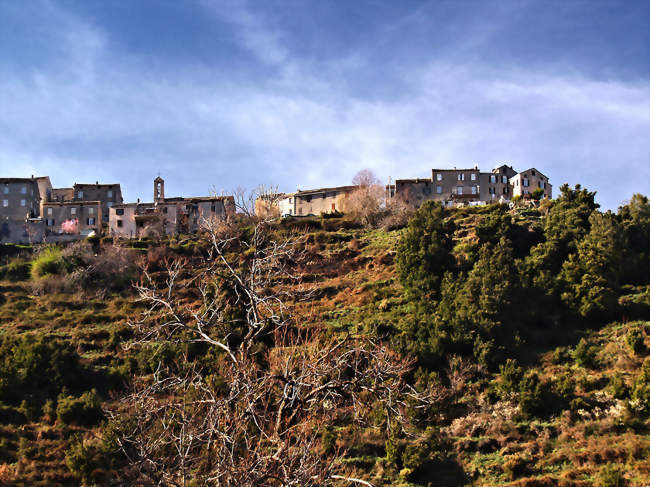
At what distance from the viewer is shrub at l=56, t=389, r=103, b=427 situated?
112 feet

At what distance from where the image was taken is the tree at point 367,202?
73.9m

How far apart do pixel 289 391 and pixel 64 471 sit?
81.8 feet

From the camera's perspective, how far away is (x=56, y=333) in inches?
1855

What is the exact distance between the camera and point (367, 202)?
7562 cm

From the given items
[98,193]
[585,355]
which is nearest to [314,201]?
[98,193]

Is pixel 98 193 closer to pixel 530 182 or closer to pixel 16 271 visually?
pixel 16 271

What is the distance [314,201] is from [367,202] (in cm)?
1466

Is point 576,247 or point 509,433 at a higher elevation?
point 576,247

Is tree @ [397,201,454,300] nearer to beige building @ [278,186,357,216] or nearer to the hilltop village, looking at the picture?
the hilltop village

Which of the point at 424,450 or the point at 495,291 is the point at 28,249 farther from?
the point at 424,450

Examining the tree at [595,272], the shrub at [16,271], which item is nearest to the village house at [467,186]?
the tree at [595,272]

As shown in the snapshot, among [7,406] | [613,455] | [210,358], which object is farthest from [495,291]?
[7,406]

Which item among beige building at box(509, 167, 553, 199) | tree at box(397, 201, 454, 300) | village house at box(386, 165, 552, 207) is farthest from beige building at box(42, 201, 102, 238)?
beige building at box(509, 167, 553, 199)

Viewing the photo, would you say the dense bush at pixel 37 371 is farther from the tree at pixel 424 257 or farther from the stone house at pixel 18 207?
the stone house at pixel 18 207
